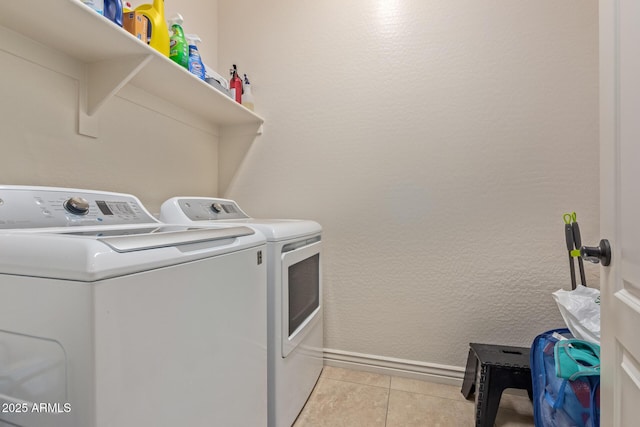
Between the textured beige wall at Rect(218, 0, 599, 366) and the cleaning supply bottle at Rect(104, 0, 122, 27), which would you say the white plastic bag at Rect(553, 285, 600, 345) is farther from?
the cleaning supply bottle at Rect(104, 0, 122, 27)

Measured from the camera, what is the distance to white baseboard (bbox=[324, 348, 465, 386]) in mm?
1697

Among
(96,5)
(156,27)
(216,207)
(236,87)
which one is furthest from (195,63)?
(216,207)

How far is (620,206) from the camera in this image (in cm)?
70

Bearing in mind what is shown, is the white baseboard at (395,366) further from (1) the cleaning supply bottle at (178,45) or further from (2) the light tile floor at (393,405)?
(1) the cleaning supply bottle at (178,45)

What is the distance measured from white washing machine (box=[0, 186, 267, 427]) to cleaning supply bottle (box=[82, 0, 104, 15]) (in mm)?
683

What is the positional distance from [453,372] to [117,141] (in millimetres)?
2159

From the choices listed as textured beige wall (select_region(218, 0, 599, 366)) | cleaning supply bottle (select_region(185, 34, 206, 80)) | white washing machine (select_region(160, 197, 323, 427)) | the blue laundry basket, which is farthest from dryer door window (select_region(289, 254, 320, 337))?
cleaning supply bottle (select_region(185, 34, 206, 80))

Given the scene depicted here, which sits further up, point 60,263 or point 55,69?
point 55,69

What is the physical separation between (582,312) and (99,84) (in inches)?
88.6

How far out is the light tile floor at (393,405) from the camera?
140cm

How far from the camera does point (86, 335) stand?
497 millimetres

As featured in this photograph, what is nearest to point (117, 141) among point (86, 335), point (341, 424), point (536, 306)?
point (86, 335)

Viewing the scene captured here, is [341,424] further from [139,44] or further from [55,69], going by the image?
[55,69]

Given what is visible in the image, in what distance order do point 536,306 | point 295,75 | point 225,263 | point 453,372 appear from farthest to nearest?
point 295,75
point 453,372
point 536,306
point 225,263
